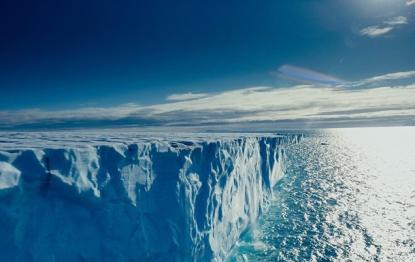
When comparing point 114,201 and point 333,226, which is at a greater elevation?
point 114,201

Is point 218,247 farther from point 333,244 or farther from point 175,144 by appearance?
point 333,244

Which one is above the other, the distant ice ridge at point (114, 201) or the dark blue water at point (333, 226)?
the distant ice ridge at point (114, 201)

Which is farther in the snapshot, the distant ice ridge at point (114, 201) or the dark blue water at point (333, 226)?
the dark blue water at point (333, 226)

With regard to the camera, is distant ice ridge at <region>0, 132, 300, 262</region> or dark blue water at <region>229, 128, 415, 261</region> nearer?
distant ice ridge at <region>0, 132, 300, 262</region>

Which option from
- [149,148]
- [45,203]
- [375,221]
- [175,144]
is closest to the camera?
[45,203]

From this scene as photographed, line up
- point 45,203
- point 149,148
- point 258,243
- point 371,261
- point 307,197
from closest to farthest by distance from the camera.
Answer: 1. point 45,203
2. point 149,148
3. point 371,261
4. point 258,243
5. point 307,197

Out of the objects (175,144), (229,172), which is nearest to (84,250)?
(175,144)

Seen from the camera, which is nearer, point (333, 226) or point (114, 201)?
point (114, 201)

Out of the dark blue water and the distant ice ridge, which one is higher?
the distant ice ridge
